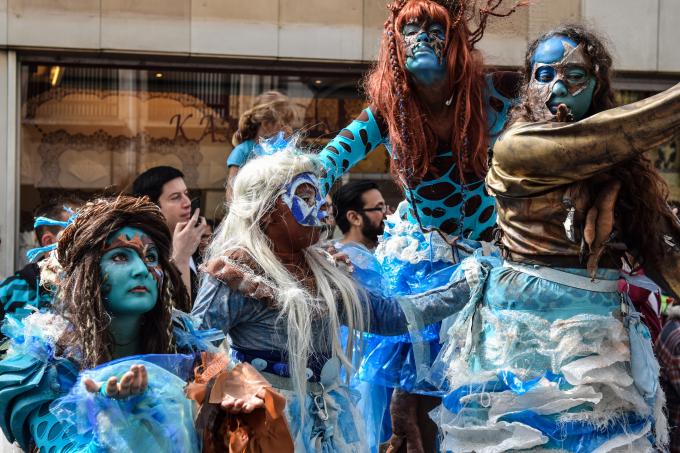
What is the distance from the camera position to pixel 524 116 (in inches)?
142

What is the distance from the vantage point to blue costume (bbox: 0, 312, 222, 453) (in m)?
3.02

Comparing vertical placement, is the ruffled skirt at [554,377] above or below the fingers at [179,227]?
below

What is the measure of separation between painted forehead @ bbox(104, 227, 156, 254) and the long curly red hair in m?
1.28

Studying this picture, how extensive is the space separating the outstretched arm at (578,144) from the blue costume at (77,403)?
1173 millimetres

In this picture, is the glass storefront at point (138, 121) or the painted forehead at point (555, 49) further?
the glass storefront at point (138, 121)

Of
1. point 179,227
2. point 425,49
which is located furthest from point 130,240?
point 179,227


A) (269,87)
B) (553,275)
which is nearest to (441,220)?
(553,275)

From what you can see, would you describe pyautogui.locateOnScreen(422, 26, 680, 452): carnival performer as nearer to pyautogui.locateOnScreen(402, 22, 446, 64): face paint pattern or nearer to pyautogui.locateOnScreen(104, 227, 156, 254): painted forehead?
pyautogui.locateOnScreen(402, 22, 446, 64): face paint pattern

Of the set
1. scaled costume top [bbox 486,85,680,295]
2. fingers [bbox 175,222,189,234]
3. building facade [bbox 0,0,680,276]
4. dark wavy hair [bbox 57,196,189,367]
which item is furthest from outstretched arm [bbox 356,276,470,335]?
building facade [bbox 0,0,680,276]

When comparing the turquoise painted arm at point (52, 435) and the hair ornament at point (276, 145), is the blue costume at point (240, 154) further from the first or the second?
the turquoise painted arm at point (52, 435)

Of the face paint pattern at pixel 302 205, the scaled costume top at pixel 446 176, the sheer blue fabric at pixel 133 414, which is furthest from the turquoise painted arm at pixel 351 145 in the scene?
the sheer blue fabric at pixel 133 414

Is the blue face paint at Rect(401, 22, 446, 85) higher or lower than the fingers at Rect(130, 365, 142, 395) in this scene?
higher

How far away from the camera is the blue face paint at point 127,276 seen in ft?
10.7

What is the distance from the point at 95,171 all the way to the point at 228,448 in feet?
18.3
